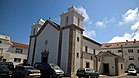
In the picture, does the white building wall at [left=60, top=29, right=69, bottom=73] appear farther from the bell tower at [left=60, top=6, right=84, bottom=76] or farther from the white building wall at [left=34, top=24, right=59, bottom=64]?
the white building wall at [left=34, top=24, right=59, bottom=64]

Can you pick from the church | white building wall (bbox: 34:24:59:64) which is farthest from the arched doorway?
white building wall (bbox: 34:24:59:64)

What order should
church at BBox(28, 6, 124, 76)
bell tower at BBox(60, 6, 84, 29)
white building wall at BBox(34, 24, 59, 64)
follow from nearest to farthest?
church at BBox(28, 6, 124, 76)
bell tower at BBox(60, 6, 84, 29)
white building wall at BBox(34, 24, 59, 64)

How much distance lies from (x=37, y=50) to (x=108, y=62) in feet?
52.9

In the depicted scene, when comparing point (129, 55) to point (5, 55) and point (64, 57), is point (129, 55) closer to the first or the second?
point (64, 57)

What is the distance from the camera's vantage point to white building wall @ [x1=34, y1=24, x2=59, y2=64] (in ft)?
80.1

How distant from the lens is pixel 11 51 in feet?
126

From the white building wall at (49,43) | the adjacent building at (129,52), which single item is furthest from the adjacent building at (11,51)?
the adjacent building at (129,52)

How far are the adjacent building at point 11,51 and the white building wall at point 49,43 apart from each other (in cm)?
1329

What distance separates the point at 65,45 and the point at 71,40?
148 centimetres

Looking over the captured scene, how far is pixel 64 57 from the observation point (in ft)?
73.7

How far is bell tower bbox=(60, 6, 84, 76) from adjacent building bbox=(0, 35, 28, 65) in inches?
820

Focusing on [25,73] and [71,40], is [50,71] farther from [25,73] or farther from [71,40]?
[71,40]

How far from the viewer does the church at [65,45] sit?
22.2 m

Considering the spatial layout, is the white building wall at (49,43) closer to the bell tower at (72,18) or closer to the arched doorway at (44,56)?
the arched doorway at (44,56)
